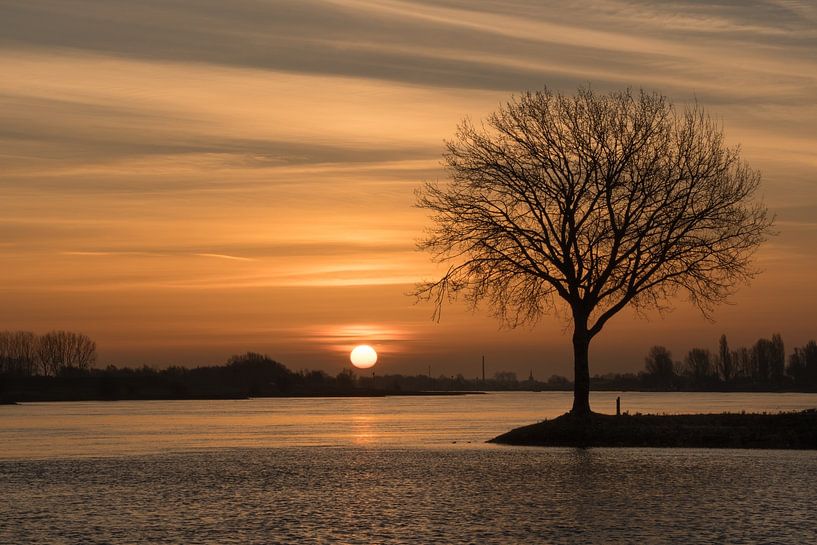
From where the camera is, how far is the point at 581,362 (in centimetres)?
5488

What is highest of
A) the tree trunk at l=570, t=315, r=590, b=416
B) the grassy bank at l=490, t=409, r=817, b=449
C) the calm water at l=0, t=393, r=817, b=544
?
the tree trunk at l=570, t=315, r=590, b=416

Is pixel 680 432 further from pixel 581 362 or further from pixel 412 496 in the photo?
pixel 412 496

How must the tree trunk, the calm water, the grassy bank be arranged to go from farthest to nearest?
the tree trunk
the grassy bank
the calm water

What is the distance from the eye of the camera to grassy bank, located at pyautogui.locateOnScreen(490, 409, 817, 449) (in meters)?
46.7

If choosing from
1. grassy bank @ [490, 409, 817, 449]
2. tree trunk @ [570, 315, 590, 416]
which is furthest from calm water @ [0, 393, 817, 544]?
tree trunk @ [570, 315, 590, 416]

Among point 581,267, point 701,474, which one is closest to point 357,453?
point 581,267

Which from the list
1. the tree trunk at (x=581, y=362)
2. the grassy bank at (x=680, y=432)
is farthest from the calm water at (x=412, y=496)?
the tree trunk at (x=581, y=362)

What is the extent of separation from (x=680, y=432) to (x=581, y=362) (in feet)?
25.4

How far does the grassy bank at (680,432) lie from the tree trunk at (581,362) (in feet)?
4.05

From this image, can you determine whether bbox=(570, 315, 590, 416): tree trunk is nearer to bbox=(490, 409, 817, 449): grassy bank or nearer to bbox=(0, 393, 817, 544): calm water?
bbox=(490, 409, 817, 449): grassy bank

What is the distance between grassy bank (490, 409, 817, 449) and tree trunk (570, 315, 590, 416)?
1.23 metres

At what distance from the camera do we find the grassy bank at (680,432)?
153ft

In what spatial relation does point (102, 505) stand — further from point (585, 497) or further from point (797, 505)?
point (797, 505)

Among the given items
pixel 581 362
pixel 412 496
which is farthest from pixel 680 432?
pixel 412 496
